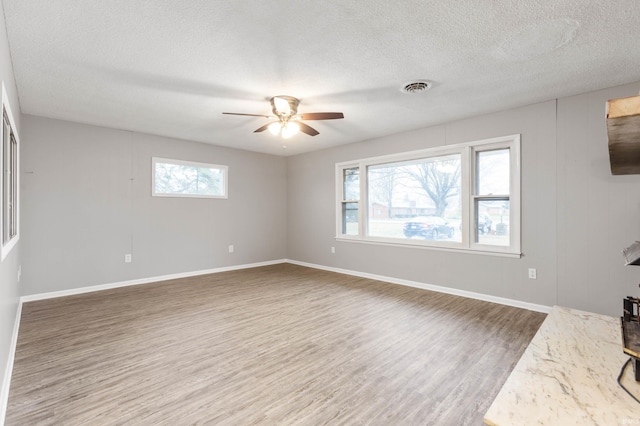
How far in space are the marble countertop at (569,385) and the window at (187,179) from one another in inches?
214

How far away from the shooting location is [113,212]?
4.73 metres

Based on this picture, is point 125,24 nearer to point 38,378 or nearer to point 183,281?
point 38,378

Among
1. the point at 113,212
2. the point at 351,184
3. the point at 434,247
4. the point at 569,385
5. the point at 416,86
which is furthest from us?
the point at 351,184

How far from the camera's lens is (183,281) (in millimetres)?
5133

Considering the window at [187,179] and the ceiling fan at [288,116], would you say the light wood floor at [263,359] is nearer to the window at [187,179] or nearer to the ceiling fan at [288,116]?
the window at [187,179]

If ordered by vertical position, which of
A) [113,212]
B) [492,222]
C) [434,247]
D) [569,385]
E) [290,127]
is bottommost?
[569,385]

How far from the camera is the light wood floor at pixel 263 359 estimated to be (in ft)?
5.98

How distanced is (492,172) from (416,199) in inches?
47.0

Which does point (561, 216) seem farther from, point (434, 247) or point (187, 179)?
point (187, 179)

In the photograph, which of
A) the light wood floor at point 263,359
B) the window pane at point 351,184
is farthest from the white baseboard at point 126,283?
the window pane at point 351,184

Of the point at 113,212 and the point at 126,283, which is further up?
the point at 113,212

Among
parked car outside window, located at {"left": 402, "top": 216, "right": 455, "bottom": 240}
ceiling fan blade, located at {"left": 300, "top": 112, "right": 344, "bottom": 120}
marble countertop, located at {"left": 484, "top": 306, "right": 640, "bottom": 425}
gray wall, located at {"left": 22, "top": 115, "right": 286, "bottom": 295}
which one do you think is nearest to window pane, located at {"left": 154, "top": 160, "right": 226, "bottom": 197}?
gray wall, located at {"left": 22, "top": 115, "right": 286, "bottom": 295}

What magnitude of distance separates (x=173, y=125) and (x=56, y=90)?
146 cm

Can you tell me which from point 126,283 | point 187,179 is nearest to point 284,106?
point 187,179
